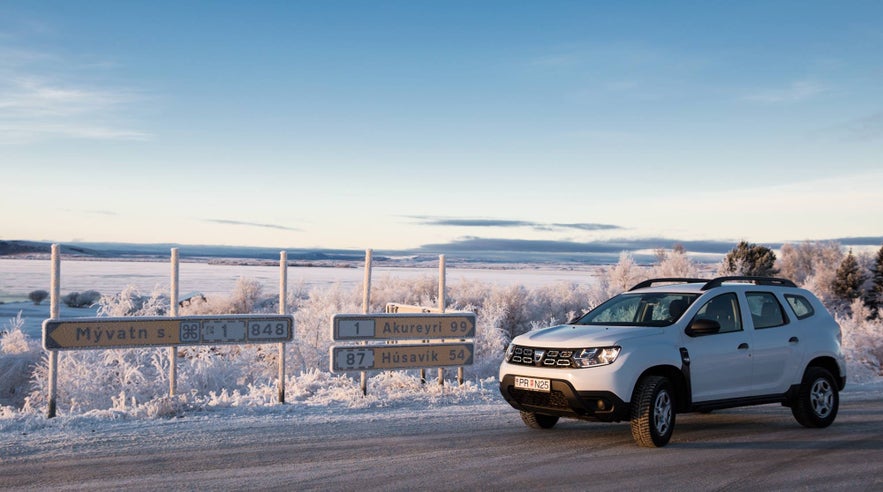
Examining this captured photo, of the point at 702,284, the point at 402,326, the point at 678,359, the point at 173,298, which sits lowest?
the point at 678,359

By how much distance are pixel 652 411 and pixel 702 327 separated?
1103 mm

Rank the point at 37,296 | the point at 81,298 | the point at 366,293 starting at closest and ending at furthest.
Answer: the point at 366,293 < the point at 81,298 < the point at 37,296

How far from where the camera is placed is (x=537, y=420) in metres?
9.59

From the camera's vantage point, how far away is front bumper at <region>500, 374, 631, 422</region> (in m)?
8.27

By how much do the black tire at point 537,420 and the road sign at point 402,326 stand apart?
9.65 ft

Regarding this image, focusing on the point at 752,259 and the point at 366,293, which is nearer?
the point at 366,293

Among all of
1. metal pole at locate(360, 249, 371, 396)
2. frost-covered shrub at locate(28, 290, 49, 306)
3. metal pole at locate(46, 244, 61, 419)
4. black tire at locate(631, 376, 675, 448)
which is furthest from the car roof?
Answer: frost-covered shrub at locate(28, 290, 49, 306)

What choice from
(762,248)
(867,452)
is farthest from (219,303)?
(762,248)

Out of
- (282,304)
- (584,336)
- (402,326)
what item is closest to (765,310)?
(584,336)

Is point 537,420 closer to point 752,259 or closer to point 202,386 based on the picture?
point 202,386

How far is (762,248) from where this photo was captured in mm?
80188

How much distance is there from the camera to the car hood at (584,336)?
8.59 meters

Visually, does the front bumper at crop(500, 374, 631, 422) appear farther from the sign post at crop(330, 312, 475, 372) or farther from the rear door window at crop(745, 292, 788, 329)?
the sign post at crop(330, 312, 475, 372)

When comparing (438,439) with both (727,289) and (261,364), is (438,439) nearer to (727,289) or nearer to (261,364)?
(727,289)
